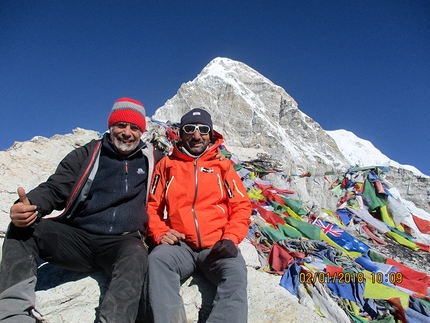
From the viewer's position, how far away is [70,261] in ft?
7.26

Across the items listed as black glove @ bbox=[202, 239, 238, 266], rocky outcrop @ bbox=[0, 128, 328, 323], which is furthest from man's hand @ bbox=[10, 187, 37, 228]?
black glove @ bbox=[202, 239, 238, 266]

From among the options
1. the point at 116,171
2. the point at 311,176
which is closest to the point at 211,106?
the point at 311,176

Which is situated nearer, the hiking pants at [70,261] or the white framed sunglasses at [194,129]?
the hiking pants at [70,261]

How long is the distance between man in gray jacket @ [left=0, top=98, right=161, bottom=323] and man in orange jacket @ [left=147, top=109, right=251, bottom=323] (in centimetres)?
15

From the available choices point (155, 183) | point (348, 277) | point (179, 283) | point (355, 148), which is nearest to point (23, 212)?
point (155, 183)

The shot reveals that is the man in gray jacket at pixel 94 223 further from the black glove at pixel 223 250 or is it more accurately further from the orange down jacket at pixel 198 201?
the black glove at pixel 223 250

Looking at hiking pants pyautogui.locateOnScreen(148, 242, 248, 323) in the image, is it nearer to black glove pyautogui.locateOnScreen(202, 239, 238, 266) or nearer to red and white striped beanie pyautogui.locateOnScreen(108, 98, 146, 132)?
black glove pyautogui.locateOnScreen(202, 239, 238, 266)

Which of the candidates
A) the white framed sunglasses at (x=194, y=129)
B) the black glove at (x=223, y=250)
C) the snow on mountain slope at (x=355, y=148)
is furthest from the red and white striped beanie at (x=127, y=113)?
the snow on mountain slope at (x=355, y=148)

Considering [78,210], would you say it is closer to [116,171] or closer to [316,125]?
[116,171]

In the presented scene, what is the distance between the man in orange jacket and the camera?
1925 millimetres

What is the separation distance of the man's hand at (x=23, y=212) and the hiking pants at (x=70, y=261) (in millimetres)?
93

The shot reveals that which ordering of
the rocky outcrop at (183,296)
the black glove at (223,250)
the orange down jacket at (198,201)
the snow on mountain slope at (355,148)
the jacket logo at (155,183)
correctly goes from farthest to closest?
1. the snow on mountain slope at (355,148)
2. the jacket logo at (155,183)
3. the orange down jacket at (198,201)
4. the rocky outcrop at (183,296)
5. the black glove at (223,250)

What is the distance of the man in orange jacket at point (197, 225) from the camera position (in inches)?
75.8

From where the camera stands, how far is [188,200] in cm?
249
